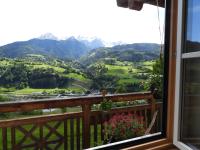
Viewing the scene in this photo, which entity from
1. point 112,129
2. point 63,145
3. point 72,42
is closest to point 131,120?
point 112,129

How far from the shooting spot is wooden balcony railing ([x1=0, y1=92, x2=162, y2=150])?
296cm

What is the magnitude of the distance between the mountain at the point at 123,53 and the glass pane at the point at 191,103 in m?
3.26

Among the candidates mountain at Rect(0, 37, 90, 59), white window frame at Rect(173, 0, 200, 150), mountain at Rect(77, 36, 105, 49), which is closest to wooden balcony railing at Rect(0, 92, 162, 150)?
white window frame at Rect(173, 0, 200, 150)

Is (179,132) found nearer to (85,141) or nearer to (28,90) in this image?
(85,141)

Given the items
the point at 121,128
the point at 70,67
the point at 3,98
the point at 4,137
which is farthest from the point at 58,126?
the point at 70,67

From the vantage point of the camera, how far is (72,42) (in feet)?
19.7

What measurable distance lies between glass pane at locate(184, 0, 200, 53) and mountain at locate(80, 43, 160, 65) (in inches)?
129

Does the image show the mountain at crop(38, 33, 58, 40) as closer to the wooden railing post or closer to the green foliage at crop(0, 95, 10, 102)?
the green foliage at crop(0, 95, 10, 102)

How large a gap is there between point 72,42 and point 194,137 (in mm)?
4611

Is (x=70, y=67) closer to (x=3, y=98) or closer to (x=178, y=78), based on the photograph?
(x=3, y=98)

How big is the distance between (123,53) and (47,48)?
155 centimetres

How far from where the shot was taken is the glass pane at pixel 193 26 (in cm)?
165

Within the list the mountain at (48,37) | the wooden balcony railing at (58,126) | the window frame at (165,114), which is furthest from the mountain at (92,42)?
the window frame at (165,114)

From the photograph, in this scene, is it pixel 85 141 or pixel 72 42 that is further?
pixel 72 42
